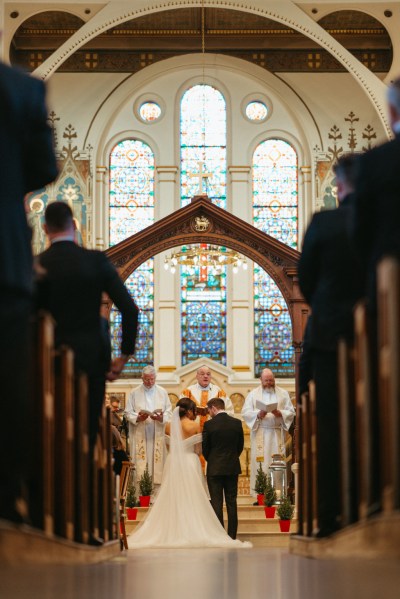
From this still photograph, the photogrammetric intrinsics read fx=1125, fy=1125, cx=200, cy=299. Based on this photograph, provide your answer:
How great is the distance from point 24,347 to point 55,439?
122cm

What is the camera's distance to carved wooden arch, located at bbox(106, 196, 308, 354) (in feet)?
55.8

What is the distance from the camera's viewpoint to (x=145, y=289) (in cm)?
2444

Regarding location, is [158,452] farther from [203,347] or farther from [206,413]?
[203,347]

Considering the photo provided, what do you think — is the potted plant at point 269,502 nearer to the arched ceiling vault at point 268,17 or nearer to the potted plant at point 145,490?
the potted plant at point 145,490

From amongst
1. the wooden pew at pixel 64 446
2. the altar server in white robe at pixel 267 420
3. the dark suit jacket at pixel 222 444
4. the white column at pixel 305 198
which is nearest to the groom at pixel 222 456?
the dark suit jacket at pixel 222 444

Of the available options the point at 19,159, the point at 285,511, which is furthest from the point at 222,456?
the point at 19,159

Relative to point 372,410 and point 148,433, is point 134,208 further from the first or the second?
point 372,410

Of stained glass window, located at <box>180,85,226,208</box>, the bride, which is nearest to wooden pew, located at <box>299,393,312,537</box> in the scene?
the bride

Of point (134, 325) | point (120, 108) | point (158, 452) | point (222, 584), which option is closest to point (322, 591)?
point (222, 584)

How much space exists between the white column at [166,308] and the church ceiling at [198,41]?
2.74 meters

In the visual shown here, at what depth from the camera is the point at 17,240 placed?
13.2ft

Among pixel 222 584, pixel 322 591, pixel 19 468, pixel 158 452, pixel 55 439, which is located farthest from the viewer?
pixel 158 452

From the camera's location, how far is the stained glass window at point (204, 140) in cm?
2480

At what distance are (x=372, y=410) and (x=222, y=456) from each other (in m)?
10.1
